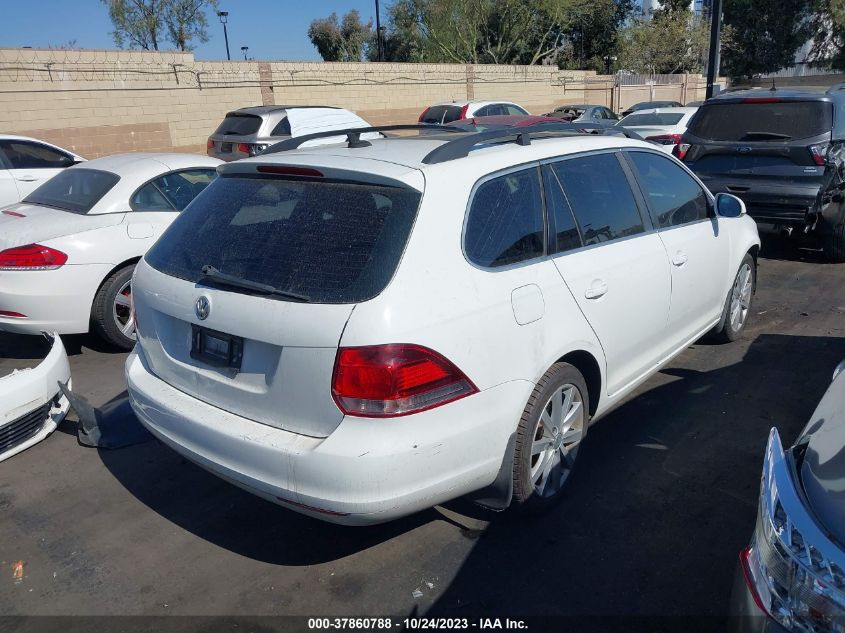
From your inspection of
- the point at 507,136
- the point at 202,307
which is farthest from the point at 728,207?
the point at 202,307

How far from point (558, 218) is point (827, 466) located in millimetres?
1843

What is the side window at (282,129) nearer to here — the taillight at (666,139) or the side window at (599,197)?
the taillight at (666,139)

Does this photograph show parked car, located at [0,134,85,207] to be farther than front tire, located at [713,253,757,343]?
Yes

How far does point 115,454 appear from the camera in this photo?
4242 mm

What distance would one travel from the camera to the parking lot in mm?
2975

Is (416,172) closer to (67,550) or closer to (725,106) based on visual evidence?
(67,550)

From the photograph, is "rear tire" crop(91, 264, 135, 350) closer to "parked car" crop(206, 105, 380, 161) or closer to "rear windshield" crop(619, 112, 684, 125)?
"parked car" crop(206, 105, 380, 161)

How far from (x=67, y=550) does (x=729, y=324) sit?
4.55 m

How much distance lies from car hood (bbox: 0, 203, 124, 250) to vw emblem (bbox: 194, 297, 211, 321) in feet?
10.1

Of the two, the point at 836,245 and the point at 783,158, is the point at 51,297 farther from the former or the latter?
the point at 836,245

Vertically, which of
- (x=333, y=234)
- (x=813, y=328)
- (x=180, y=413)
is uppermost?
(x=333, y=234)

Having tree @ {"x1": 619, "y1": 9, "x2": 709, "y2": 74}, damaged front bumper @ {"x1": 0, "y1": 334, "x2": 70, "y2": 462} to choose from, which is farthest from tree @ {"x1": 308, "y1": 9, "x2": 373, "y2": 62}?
damaged front bumper @ {"x1": 0, "y1": 334, "x2": 70, "y2": 462}

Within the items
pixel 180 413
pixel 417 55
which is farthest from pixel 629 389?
pixel 417 55

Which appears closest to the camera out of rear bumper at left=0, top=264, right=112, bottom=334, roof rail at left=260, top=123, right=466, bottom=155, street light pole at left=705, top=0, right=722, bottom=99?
roof rail at left=260, top=123, right=466, bottom=155
